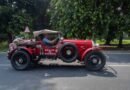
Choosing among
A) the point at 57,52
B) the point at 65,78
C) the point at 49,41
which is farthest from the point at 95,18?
the point at 65,78

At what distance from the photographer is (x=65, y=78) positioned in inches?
354

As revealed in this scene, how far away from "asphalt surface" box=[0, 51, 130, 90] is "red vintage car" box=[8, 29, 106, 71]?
35 centimetres

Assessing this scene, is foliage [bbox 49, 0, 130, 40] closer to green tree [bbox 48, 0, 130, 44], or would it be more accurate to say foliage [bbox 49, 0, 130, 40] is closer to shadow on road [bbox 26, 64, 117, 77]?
green tree [bbox 48, 0, 130, 44]

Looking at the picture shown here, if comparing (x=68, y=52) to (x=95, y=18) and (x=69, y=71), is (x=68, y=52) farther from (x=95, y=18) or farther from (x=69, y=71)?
(x=95, y=18)

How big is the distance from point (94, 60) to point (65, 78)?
1.71 m

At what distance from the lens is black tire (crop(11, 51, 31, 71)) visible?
1039cm

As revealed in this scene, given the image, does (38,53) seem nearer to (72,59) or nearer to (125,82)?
(72,59)

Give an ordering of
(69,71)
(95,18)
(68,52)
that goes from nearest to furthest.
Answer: (69,71) < (68,52) < (95,18)

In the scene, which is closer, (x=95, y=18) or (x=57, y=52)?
(x=57, y=52)

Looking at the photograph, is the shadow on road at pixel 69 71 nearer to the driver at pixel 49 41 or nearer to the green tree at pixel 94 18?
the driver at pixel 49 41

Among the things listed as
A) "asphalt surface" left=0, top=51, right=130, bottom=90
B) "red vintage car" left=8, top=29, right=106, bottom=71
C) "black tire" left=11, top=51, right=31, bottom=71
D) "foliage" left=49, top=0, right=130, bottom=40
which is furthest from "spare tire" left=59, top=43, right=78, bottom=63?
"foliage" left=49, top=0, right=130, bottom=40

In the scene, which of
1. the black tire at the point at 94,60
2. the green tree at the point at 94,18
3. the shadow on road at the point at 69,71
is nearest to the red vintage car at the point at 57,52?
the black tire at the point at 94,60

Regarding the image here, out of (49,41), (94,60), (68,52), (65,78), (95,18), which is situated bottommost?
(65,78)

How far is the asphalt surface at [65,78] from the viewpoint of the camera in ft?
25.9
